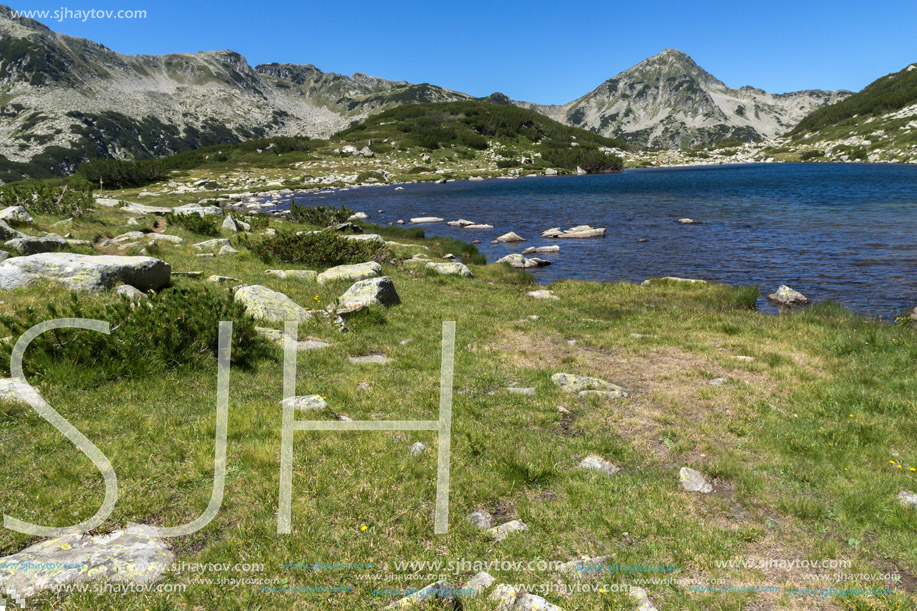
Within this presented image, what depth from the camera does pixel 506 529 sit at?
19.4ft

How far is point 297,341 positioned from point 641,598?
1026 centimetres

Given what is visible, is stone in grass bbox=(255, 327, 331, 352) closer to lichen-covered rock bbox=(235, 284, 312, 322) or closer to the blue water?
lichen-covered rock bbox=(235, 284, 312, 322)

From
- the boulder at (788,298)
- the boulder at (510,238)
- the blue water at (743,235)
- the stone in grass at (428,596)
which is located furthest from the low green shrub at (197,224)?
the boulder at (788,298)

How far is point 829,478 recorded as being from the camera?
22.9ft

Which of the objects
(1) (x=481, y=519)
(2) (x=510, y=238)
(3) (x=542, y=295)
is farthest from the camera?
(2) (x=510, y=238)

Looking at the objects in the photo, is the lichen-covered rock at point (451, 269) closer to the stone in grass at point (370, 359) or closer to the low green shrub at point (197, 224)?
the stone in grass at point (370, 359)

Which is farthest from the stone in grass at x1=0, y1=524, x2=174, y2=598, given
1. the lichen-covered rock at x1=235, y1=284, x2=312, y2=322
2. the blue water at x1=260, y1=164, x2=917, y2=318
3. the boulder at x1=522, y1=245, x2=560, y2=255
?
the boulder at x1=522, y1=245, x2=560, y2=255

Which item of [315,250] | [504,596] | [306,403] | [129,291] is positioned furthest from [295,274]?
[504,596]

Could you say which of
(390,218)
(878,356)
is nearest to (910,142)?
(390,218)

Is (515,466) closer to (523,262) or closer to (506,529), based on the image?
(506,529)

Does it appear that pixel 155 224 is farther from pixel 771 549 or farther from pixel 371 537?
pixel 771 549

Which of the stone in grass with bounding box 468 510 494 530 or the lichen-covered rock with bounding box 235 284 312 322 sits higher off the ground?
the lichen-covered rock with bounding box 235 284 312 322

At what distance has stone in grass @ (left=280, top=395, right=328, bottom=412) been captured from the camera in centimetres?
837

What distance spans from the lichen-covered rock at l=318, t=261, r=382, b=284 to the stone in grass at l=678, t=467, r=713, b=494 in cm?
1536
